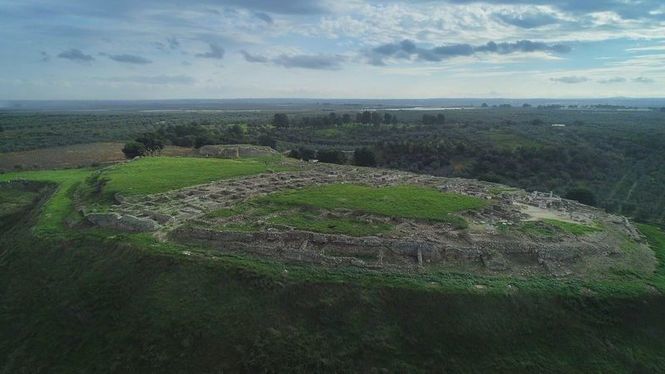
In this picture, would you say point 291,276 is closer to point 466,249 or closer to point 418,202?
point 466,249

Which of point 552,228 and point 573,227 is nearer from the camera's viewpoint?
point 552,228

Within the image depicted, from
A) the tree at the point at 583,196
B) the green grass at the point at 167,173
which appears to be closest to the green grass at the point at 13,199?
the green grass at the point at 167,173

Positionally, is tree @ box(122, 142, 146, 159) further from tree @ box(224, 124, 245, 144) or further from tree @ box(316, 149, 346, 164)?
tree @ box(316, 149, 346, 164)

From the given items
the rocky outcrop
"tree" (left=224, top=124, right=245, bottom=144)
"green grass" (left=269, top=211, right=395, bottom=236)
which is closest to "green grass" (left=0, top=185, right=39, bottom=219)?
the rocky outcrop

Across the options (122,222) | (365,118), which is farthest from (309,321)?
(365,118)

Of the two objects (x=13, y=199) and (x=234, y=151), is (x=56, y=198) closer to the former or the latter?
Result: (x=13, y=199)

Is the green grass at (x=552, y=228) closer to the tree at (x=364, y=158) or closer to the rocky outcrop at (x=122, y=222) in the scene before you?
the rocky outcrop at (x=122, y=222)
